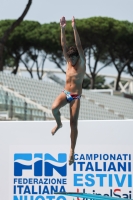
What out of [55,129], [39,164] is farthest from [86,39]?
[55,129]

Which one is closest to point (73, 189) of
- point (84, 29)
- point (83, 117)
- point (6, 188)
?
point (6, 188)

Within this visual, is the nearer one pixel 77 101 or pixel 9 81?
pixel 77 101

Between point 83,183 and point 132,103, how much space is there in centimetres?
2602

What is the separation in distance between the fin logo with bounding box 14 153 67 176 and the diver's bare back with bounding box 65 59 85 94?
4.82ft

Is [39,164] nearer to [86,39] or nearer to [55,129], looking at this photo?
[55,129]

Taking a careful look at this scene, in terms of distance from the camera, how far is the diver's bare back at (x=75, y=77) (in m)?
8.47

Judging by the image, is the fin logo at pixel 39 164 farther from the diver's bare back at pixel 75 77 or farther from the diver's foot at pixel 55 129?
the diver's bare back at pixel 75 77

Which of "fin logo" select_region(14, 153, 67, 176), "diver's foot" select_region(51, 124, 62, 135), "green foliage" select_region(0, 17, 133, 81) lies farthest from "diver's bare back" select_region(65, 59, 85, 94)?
"green foliage" select_region(0, 17, 133, 81)

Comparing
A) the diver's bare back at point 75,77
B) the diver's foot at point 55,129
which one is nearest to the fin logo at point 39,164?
the diver's foot at point 55,129

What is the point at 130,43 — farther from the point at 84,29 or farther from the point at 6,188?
the point at 6,188

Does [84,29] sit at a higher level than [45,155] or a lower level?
higher

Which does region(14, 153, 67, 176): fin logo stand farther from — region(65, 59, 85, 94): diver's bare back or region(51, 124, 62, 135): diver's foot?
region(65, 59, 85, 94): diver's bare back

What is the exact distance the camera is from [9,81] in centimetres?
2716

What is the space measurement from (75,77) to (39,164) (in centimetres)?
179
